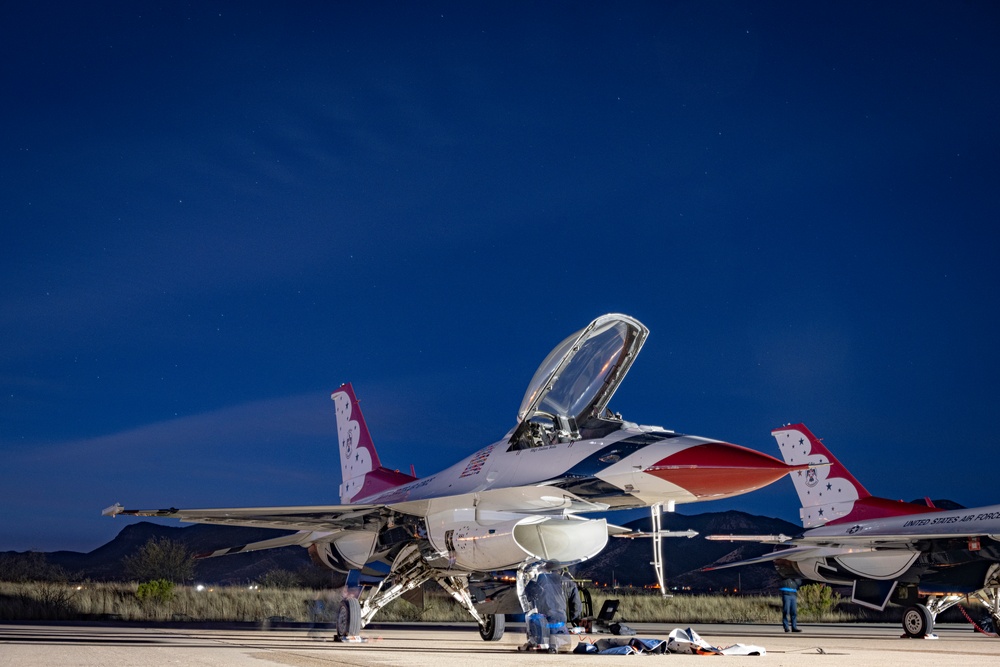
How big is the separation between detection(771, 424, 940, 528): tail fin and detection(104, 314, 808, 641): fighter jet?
36.6 ft

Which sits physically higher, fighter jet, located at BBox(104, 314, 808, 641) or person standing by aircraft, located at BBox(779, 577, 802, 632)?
fighter jet, located at BBox(104, 314, 808, 641)

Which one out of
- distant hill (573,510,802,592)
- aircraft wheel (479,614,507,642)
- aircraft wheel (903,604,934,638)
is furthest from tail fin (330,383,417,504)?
distant hill (573,510,802,592)

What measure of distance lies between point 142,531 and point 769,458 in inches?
5480

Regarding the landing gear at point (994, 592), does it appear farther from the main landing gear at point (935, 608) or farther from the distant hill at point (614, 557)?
the distant hill at point (614, 557)

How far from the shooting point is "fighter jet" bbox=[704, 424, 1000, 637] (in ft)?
53.2

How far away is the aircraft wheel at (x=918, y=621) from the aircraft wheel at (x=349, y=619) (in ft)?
33.2

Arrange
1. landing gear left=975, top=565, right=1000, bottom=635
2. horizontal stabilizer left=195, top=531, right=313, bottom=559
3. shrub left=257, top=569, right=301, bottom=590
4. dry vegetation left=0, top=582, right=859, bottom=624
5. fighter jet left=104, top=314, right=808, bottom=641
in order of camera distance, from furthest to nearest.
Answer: shrub left=257, top=569, right=301, bottom=590 < dry vegetation left=0, top=582, right=859, bottom=624 < landing gear left=975, top=565, right=1000, bottom=635 < horizontal stabilizer left=195, top=531, right=313, bottom=559 < fighter jet left=104, top=314, right=808, bottom=641

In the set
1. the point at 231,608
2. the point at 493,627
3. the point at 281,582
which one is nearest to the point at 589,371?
the point at 493,627

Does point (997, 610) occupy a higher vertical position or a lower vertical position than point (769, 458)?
lower

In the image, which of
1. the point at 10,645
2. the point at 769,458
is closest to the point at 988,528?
the point at 769,458

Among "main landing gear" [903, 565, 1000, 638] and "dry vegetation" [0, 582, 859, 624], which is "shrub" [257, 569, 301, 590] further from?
"main landing gear" [903, 565, 1000, 638]

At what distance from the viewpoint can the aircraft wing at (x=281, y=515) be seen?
11.6 meters

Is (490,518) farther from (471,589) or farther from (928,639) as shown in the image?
(928,639)

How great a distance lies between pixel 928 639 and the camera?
601 inches
